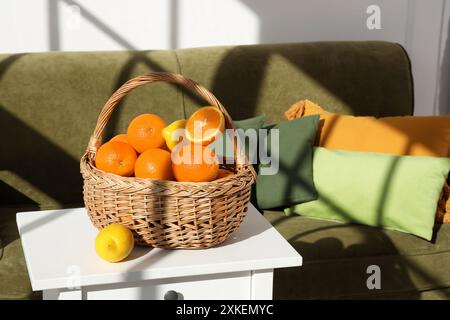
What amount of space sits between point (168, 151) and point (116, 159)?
0.13 m

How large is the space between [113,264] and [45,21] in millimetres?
1562

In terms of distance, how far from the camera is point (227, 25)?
2.88 metres

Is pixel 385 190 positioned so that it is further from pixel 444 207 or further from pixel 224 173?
pixel 224 173

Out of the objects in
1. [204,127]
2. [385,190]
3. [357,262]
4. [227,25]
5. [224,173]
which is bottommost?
[357,262]

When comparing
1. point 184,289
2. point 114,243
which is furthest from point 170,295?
point 114,243

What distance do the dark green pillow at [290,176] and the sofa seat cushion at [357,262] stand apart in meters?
0.10

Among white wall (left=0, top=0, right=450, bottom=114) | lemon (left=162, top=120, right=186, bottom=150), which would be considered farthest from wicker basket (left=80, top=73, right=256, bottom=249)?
white wall (left=0, top=0, right=450, bottom=114)

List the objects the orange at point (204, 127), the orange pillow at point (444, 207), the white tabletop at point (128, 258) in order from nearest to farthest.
→ 1. the white tabletop at point (128, 258)
2. the orange at point (204, 127)
3. the orange pillow at point (444, 207)

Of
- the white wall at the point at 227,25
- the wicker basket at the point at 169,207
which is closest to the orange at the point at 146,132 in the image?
the wicker basket at the point at 169,207

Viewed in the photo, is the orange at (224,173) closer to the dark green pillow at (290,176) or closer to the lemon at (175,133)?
the lemon at (175,133)

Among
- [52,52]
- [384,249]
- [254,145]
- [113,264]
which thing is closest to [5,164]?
[52,52]

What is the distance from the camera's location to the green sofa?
6.83ft

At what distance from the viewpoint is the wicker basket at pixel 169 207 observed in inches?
53.8

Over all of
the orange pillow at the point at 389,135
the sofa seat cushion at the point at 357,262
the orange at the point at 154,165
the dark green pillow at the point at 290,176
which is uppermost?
the orange at the point at 154,165
